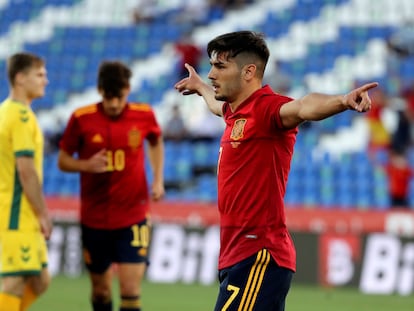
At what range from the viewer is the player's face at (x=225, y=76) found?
224 inches

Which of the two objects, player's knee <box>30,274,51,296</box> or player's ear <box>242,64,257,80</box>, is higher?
player's ear <box>242,64,257,80</box>

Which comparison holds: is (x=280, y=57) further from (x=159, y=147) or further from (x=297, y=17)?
(x=159, y=147)

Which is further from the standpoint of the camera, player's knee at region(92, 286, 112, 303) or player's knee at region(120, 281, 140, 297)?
player's knee at region(92, 286, 112, 303)

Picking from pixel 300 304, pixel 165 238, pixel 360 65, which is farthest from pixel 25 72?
pixel 360 65

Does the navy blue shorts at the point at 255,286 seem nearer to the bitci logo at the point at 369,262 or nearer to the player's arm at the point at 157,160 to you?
the player's arm at the point at 157,160

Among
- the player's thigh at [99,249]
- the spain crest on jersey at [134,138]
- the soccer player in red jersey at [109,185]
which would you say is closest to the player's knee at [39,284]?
the soccer player in red jersey at [109,185]

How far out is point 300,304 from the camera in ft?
40.1

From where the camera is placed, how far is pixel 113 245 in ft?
28.9

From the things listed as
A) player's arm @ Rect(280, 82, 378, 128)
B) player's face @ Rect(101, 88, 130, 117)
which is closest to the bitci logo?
player's face @ Rect(101, 88, 130, 117)

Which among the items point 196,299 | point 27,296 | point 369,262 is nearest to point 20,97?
point 27,296

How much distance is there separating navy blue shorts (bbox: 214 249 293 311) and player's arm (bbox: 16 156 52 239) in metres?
2.06

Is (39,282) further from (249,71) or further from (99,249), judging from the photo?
(249,71)

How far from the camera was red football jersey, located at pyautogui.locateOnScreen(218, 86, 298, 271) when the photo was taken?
560 cm

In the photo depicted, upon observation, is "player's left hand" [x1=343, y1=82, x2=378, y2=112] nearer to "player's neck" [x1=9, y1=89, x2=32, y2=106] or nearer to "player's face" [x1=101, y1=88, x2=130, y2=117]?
"player's neck" [x1=9, y1=89, x2=32, y2=106]
